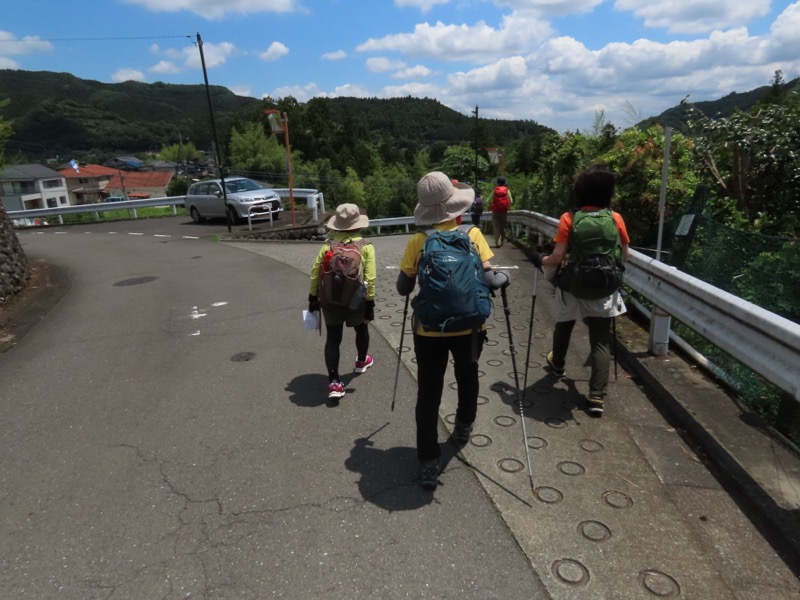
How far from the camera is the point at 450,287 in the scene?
9.53 ft

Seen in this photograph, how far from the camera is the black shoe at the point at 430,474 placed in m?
3.10

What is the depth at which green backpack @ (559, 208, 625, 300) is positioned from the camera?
149 inches


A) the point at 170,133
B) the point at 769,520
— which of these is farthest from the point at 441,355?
the point at 170,133

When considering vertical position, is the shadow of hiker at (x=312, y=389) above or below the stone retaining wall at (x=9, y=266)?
below

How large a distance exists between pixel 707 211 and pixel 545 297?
102 inches

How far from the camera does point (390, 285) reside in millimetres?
8656

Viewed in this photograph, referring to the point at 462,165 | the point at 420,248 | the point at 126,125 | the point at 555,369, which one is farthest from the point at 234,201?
the point at 126,125

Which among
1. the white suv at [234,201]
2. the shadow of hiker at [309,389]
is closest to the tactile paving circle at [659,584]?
the shadow of hiker at [309,389]

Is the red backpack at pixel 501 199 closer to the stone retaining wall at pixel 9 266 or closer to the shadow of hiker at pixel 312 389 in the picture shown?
the shadow of hiker at pixel 312 389

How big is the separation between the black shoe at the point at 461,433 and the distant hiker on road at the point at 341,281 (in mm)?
1184

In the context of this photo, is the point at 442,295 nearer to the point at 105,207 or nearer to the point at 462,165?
the point at 105,207

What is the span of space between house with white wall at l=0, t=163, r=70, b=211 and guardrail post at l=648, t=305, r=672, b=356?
102738mm

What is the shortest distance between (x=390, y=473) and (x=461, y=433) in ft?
1.93

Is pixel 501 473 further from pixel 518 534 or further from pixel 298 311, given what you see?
pixel 298 311
